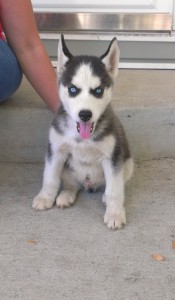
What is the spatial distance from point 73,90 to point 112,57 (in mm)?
279

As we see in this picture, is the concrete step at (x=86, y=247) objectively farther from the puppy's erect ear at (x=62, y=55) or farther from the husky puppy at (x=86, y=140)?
the puppy's erect ear at (x=62, y=55)

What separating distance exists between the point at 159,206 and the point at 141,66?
163cm

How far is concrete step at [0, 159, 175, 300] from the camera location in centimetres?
170

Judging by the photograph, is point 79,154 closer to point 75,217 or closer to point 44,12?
Result: point 75,217

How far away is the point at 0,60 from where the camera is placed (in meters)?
2.45

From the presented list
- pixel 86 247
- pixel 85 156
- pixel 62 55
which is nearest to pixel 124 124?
pixel 85 156

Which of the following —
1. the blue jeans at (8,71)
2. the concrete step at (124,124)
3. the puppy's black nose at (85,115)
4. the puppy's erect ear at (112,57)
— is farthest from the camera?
the concrete step at (124,124)

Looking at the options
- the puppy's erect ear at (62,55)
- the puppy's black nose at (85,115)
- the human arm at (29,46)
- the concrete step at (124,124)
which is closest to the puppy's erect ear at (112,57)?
the puppy's erect ear at (62,55)

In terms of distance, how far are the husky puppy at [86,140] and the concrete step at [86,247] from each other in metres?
0.08

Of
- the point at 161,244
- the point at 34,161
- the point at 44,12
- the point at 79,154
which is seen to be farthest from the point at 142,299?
the point at 44,12

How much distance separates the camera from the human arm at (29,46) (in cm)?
251

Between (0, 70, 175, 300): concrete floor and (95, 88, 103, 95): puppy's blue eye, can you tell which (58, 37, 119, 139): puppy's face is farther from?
(0, 70, 175, 300): concrete floor

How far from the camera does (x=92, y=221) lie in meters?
2.18

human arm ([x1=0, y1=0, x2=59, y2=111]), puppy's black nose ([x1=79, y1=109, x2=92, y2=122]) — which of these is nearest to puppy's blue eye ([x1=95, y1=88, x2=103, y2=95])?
puppy's black nose ([x1=79, y1=109, x2=92, y2=122])
